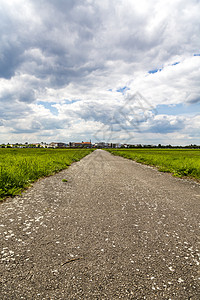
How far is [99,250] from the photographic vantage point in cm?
320

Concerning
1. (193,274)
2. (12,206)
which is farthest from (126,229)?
(12,206)

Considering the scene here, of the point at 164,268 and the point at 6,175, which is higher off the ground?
the point at 6,175

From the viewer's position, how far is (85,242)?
136 inches

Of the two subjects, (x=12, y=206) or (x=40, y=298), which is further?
(x=12, y=206)

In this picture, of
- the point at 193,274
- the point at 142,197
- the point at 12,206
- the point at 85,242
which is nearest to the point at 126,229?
the point at 85,242

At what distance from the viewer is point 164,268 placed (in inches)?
108

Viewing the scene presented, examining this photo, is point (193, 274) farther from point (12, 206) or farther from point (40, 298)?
point (12, 206)

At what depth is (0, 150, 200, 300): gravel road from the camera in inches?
91.7

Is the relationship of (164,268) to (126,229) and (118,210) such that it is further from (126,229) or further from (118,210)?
(118,210)

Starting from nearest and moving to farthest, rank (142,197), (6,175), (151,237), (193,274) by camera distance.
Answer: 1. (193,274)
2. (151,237)
3. (142,197)
4. (6,175)

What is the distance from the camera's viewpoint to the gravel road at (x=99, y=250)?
2.33 metres

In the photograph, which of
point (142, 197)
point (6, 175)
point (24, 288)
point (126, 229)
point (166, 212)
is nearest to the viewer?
point (24, 288)

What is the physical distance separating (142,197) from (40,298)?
17.3ft

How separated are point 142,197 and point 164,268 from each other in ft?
13.4
